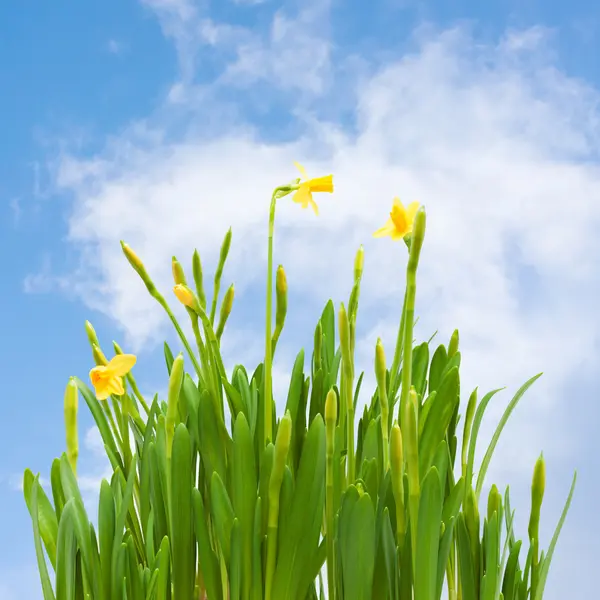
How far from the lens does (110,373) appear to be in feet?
4.76

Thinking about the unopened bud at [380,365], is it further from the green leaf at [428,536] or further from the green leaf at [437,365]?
the green leaf at [437,365]

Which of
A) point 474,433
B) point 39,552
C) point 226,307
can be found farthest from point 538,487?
point 39,552

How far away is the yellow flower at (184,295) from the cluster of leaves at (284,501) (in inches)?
0.5

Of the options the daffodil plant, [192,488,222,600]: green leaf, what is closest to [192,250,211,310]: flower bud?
the daffodil plant

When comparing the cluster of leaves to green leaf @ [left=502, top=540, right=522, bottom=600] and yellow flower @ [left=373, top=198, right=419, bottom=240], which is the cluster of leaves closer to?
green leaf @ [left=502, top=540, right=522, bottom=600]

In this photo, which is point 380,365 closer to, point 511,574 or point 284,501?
point 284,501

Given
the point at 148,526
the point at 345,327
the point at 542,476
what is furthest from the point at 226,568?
the point at 542,476

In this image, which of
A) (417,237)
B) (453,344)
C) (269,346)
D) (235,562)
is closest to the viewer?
(417,237)

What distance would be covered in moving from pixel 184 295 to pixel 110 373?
8.2 inches

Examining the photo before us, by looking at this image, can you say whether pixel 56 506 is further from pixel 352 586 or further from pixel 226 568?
pixel 352 586

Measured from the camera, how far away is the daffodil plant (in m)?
1.25

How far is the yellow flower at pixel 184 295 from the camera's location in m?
1.40

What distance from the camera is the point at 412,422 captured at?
1215 millimetres

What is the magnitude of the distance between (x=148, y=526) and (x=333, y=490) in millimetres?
337
